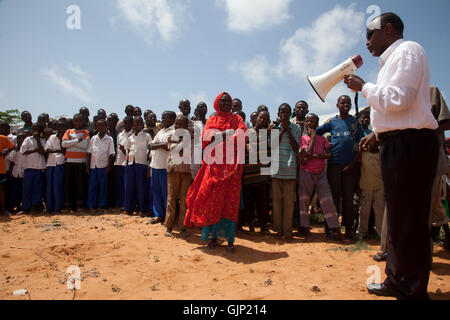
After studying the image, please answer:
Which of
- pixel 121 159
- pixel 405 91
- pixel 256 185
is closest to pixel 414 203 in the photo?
pixel 405 91

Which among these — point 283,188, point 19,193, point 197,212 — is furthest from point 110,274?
point 19,193

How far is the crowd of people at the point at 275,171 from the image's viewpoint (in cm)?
233

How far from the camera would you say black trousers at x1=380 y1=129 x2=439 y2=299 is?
2.30m

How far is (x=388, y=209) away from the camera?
2516 millimetres

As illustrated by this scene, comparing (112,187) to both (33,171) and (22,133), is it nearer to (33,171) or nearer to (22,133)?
(33,171)

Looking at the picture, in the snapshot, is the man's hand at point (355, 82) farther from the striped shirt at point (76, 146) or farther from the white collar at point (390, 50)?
the striped shirt at point (76, 146)

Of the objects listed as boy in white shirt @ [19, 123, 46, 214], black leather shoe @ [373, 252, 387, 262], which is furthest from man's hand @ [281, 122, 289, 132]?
boy in white shirt @ [19, 123, 46, 214]

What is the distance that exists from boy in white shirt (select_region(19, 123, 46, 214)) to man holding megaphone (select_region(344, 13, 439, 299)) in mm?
7614

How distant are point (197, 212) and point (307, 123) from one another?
2557 millimetres

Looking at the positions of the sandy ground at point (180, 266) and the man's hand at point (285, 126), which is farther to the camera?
the man's hand at point (285, 126)

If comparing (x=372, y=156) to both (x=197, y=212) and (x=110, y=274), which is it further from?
(x=110, y=274)

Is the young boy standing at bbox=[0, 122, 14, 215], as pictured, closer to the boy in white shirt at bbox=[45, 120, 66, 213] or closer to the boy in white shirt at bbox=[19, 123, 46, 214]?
the boy in white shirt at bbox=[19, 123, 46, 214]

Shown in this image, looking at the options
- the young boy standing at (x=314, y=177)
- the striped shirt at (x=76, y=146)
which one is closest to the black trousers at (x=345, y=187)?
the young boy standing at (x=314, y=177)

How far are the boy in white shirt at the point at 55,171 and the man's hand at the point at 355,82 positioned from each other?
6882mm
